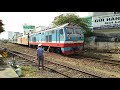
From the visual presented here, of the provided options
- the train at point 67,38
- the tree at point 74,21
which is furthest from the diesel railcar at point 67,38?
the tree at point 74,21

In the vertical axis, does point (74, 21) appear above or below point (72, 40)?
above

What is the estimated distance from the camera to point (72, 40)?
16438 mm

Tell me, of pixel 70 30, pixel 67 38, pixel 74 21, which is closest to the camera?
pixel 67 38

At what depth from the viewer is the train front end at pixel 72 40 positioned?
624 inches

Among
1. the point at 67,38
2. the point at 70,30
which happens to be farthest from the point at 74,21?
the point at 67,38

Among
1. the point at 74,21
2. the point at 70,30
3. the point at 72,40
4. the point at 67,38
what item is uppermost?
the point at 74,21

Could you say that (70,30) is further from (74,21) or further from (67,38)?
(74,21)

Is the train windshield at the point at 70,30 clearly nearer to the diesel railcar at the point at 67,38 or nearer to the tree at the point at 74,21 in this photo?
the diesel railcar at the point at 67,38

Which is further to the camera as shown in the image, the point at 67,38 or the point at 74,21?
the point at 74,21
